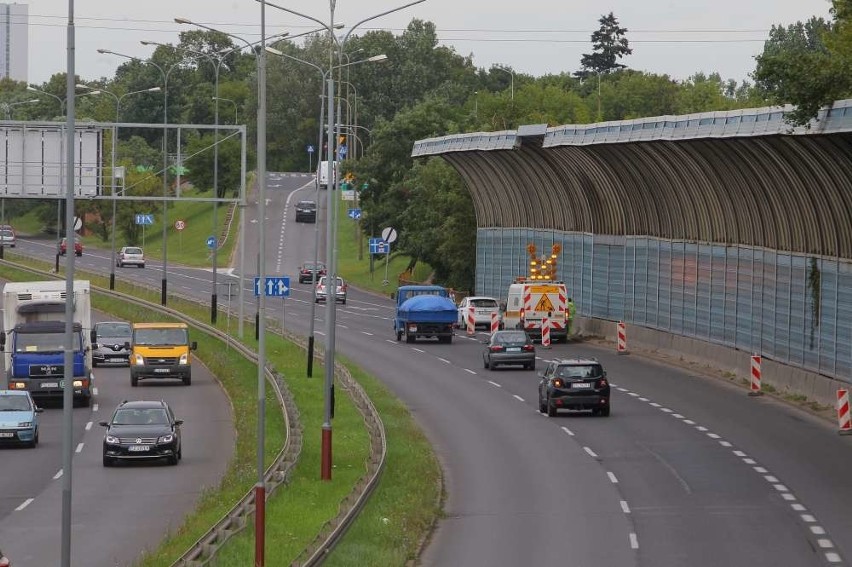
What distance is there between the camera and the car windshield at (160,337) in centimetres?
5791

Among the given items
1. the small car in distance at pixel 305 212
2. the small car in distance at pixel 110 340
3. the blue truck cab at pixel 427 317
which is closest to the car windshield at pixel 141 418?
the small car in distance at pixel 110 340

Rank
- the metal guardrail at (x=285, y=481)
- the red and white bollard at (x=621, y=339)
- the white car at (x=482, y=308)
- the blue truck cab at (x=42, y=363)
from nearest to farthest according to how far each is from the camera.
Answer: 1. the metal guardrail at (x=285, y=481)
2. the blue truck cab at (x=42, y=363)
3. the red and white bollard at (x=621, y=339)
4. the white car at (x=482, y=308)

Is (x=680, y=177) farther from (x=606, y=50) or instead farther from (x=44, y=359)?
(x=606, y=50)

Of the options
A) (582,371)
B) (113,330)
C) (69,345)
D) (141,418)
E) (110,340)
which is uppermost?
(69,345)

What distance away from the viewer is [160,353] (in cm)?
5734

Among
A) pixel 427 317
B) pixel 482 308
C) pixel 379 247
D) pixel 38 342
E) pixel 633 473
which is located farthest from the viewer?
pixel 379 247

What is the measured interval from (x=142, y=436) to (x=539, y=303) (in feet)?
97.9

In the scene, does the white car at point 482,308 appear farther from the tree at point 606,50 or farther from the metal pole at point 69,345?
the tree at point 606,50

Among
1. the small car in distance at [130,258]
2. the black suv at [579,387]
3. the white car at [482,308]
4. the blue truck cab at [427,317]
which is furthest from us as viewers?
the small car in distance at [130,258]

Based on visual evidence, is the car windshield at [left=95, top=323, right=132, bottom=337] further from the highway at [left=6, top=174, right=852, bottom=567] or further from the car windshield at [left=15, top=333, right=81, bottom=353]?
the car windshield at [left=15, top=333, right=81, bottom=353]

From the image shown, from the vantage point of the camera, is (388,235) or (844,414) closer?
(844,414)

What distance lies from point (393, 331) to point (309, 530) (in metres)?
51.8

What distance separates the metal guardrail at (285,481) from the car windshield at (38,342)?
647cm

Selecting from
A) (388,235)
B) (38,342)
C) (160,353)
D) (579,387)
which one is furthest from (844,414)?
(388,235)
